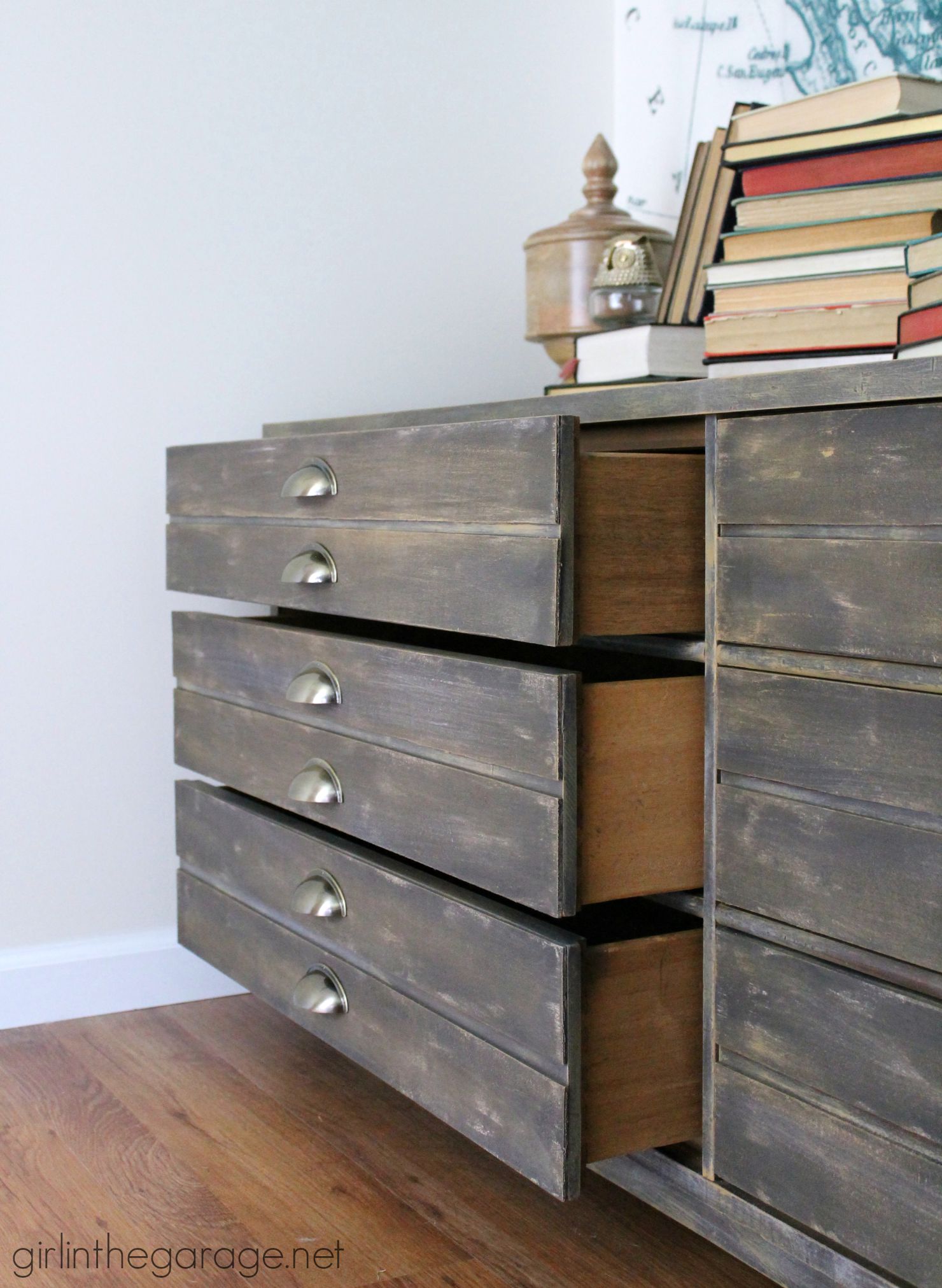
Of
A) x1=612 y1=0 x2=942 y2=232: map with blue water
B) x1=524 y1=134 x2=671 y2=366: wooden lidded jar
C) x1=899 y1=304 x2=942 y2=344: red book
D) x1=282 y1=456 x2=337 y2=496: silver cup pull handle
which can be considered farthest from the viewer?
x1=524 y1=134 x2=671 y2=366: wooden lidded jar

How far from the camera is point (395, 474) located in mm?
1230

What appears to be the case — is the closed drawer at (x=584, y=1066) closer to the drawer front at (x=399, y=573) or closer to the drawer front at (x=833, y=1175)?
the drawer front at (x=833, y=1175)

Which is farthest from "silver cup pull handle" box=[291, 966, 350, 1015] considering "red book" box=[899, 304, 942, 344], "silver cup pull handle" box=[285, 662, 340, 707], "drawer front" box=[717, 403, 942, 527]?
"red book" box=[899, 304, 942, 344]

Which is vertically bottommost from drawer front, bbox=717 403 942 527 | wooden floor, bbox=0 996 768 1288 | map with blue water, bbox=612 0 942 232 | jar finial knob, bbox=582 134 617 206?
wooden floor, bbox=0 996 768 1288

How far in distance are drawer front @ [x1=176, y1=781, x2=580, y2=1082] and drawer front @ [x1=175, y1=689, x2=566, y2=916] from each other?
2 cm

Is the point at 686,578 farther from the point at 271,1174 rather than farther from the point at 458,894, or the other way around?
the point at 271,1174

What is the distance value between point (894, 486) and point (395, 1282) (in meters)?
0.77

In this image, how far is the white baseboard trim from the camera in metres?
1.82

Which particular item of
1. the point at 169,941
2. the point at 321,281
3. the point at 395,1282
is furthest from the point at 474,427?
the point at 169,941

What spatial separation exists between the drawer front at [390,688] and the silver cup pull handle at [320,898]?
151 millimetres

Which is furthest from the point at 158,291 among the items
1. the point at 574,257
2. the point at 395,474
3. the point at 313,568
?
the point at 395,474

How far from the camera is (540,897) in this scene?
1.06 metres

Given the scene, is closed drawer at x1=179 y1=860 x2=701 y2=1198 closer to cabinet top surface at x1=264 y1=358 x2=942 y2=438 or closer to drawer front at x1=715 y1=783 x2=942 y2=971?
drawer front at x1=715 y1=783 x2=942 y2=971

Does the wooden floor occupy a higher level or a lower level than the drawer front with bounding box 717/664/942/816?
lower
